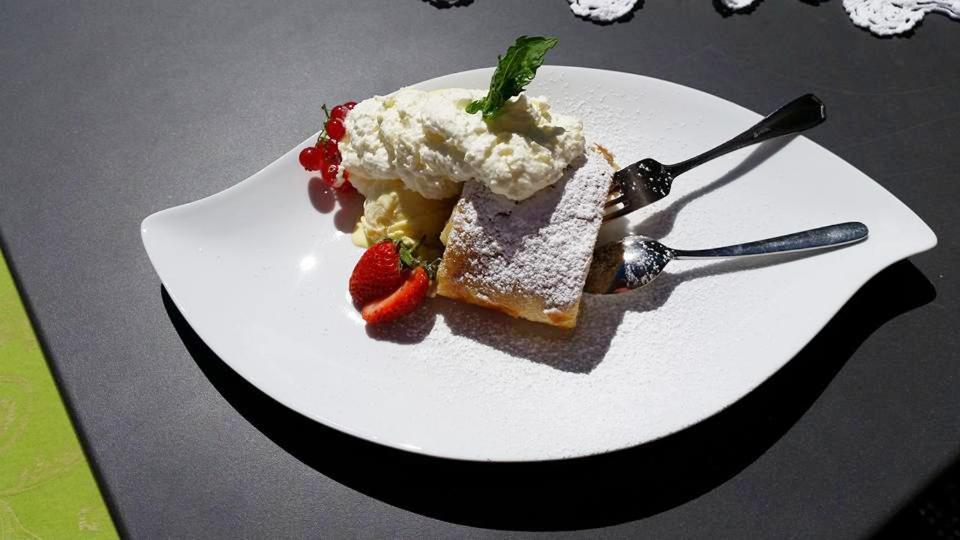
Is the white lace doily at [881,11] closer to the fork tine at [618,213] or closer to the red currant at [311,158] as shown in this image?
the fork tine at [618,213]

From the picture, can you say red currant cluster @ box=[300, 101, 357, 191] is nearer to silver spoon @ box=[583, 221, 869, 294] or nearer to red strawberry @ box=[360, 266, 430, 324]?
red strawberry @ box=[360, 266, 430, 324]

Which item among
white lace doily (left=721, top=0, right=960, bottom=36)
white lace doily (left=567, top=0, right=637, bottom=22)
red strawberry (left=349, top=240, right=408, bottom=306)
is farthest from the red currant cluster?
white lace doily (left=721, top=0, right=960, bottom=36)

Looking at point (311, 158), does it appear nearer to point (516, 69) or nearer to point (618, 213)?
point (516, 69)

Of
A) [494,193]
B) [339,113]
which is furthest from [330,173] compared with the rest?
[494,193]

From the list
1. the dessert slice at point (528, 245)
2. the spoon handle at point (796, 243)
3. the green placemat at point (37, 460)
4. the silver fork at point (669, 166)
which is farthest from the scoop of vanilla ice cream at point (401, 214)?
the green placemat at point (37, 460)

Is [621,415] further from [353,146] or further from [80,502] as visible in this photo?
[80,502]
